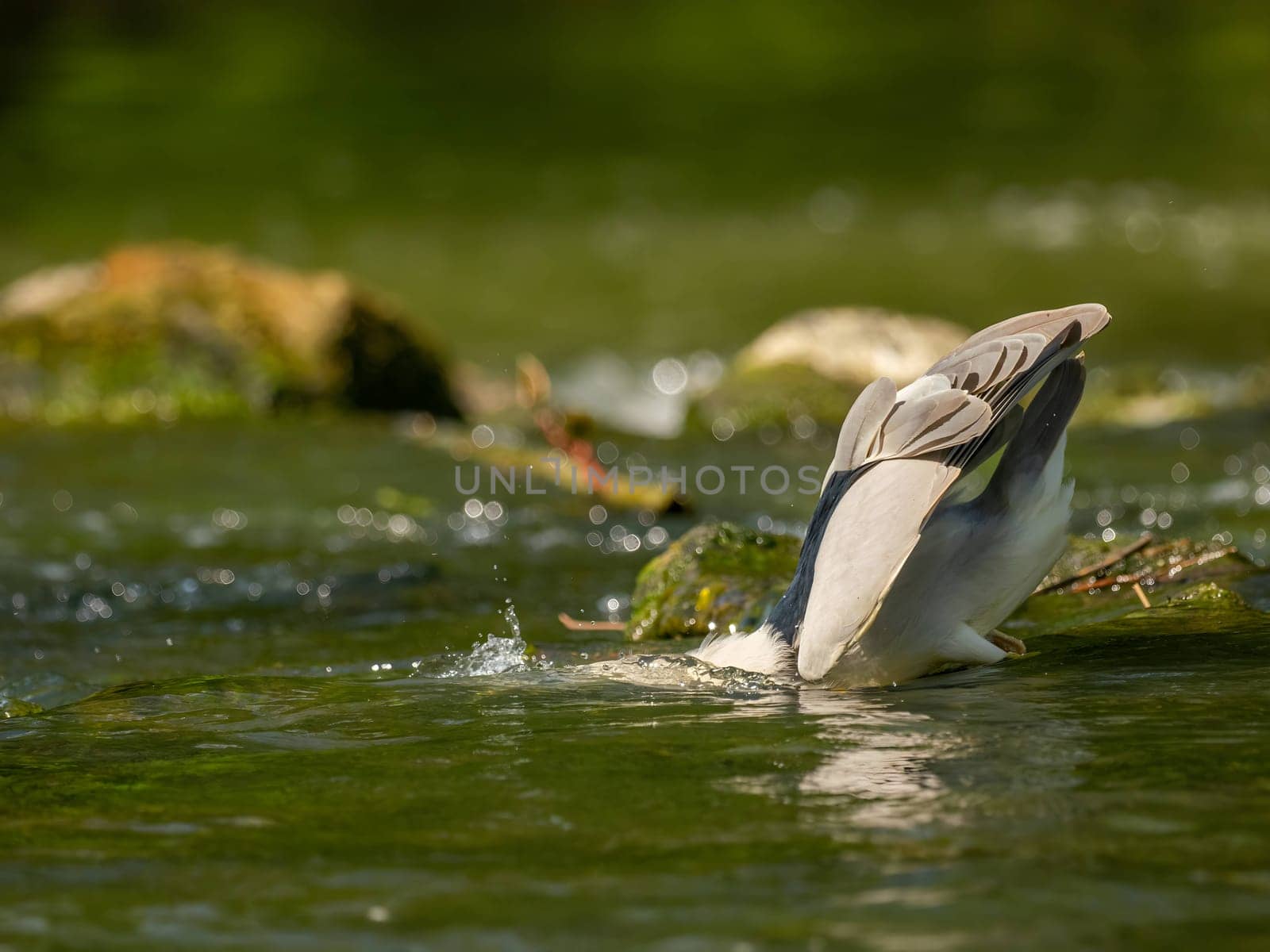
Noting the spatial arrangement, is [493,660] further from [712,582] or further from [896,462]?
[896,462]

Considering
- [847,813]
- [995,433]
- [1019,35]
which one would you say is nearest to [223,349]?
[995,433]

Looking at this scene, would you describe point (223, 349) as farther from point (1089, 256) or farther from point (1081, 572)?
point (1089, 256)

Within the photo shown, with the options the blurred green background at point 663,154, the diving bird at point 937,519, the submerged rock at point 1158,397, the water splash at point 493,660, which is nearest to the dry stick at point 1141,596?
the diving bird at point 937,519

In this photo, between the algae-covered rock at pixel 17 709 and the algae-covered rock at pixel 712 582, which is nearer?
the algae-covered rock at pixel 17 709

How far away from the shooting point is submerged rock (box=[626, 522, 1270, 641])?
5.37m

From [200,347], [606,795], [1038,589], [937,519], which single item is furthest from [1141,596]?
[200,347]

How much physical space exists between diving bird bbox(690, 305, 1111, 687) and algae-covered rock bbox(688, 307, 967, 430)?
7.54m

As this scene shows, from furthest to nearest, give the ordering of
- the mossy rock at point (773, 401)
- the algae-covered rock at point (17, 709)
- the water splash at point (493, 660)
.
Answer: the mossy rock at point (773, 401) → the water splash at point (493, 660) → the algae-covered rock at point (17, 709)

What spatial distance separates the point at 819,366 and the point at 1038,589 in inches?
A: 299

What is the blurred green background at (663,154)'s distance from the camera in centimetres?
2122

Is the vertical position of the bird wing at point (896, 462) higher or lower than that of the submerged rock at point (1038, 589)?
higher

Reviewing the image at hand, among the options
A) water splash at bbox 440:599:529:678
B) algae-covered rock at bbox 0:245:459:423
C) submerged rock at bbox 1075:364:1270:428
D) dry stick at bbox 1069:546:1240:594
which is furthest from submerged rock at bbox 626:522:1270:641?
algae-covered rock at bbox 0:245:459:423

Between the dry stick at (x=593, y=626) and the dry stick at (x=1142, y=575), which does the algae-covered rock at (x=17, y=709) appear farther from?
the dry stick at (x=1142, y=575)

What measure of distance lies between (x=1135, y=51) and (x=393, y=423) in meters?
23.0
